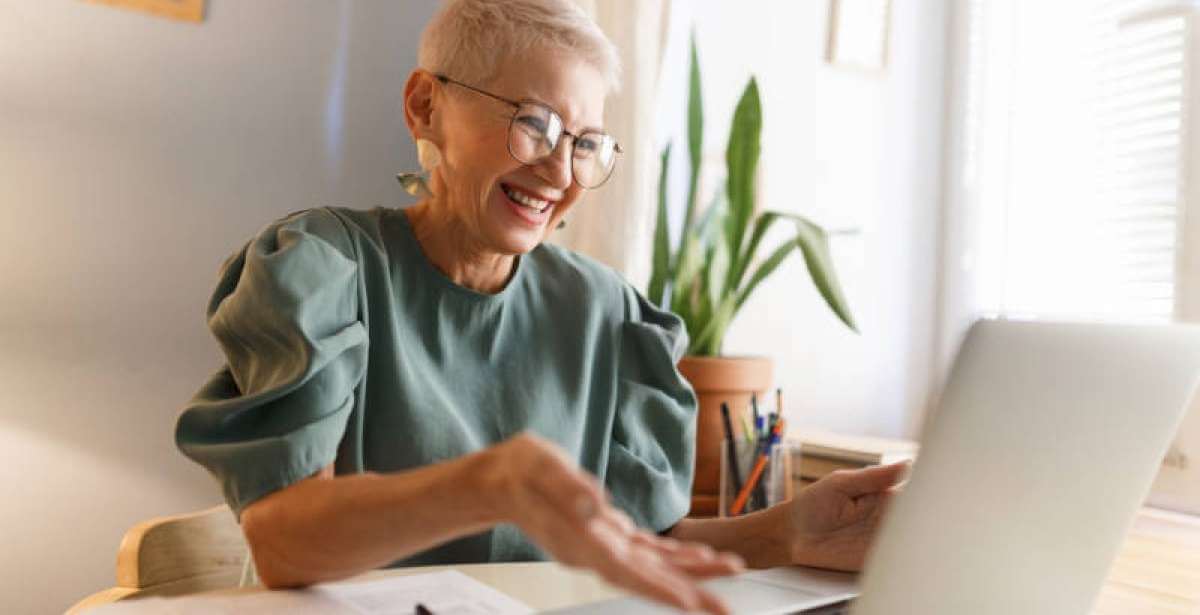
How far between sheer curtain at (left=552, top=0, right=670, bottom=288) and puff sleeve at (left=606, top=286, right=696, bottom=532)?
39cm

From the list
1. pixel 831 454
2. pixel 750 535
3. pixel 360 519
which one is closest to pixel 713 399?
pixel 831 454

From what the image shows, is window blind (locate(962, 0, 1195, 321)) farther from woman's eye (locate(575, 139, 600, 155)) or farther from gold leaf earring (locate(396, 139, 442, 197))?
gold leaf earring (locate(396, 139, 442, 197))

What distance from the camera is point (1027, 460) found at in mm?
550

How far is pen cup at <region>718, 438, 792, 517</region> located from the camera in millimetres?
1461

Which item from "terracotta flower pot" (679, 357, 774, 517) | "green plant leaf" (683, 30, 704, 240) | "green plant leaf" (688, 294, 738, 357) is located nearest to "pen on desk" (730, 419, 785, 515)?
"terracotta flower pot" (679, 357, 774, 517)

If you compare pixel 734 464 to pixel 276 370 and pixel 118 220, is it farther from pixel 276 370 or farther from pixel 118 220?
pixel 118 220

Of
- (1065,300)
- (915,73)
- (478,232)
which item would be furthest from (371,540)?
(915,73)

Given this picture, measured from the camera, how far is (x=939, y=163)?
257cm

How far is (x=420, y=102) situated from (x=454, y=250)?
175 mm

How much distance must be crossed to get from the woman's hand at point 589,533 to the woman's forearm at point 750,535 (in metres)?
0.57

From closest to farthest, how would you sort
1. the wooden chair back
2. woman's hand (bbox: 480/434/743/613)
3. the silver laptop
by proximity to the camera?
woman's hand (bbox: 480/434/743/613) < the silver laptop < the wooden chair back

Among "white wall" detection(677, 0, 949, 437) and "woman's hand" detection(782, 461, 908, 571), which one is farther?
"white wall" detection(677, 0, 949, 437)

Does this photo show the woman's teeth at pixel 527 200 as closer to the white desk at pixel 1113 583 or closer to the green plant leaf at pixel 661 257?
the white desk at pixel 1113 583

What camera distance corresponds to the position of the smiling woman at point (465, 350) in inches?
30.5
